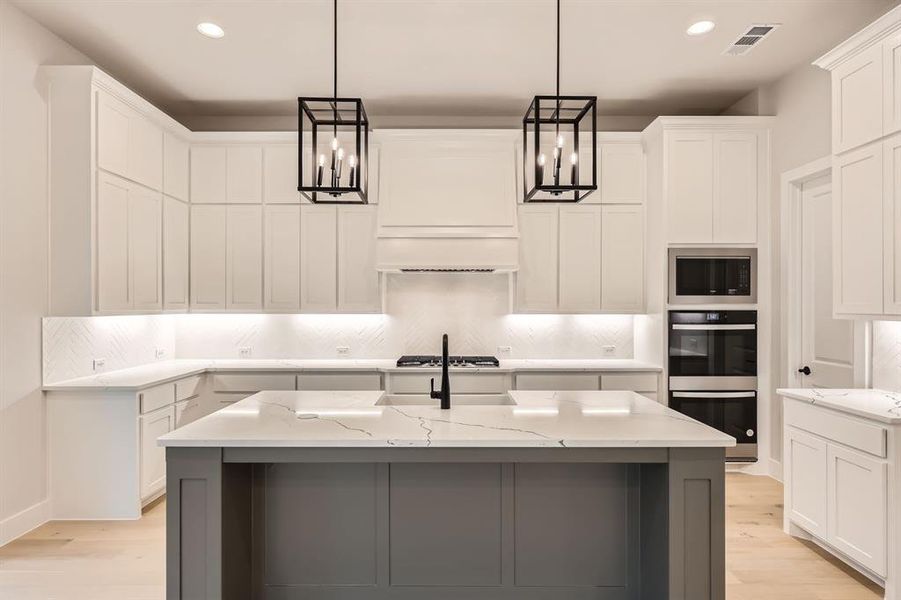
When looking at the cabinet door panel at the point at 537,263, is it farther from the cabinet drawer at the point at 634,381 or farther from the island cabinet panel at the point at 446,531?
the island cabinet panel at the point at 446,531

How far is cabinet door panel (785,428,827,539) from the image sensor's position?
296cm

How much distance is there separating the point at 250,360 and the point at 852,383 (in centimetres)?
483

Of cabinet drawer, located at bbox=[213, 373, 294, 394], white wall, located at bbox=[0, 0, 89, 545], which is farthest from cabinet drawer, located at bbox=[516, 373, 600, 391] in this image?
white wall, located at bbox=[0, 0, 89, 545]

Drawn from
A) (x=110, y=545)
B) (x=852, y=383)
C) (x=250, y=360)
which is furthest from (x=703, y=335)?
(x=110, y=545)

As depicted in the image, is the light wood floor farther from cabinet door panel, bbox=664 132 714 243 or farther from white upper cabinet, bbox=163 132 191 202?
white upper cabinet, bbox=163 132 191 202

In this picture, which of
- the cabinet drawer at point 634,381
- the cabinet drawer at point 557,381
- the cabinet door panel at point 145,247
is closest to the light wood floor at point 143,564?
the cabinet drawer at point 634,381

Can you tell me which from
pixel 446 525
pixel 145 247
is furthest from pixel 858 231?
pixel 145 247

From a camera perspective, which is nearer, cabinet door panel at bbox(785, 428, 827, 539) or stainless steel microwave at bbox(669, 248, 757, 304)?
cabinet door panel at bbox(785, 428, 827, 539)

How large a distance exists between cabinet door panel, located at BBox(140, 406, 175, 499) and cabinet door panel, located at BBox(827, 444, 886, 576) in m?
4.20

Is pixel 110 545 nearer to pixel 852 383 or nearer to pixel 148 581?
pixel 148 581

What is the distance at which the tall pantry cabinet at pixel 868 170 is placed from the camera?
9.14ft

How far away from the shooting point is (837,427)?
2.82m

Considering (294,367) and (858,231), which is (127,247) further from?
(858,231)

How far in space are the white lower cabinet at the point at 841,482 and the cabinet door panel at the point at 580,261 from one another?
6.27ft
